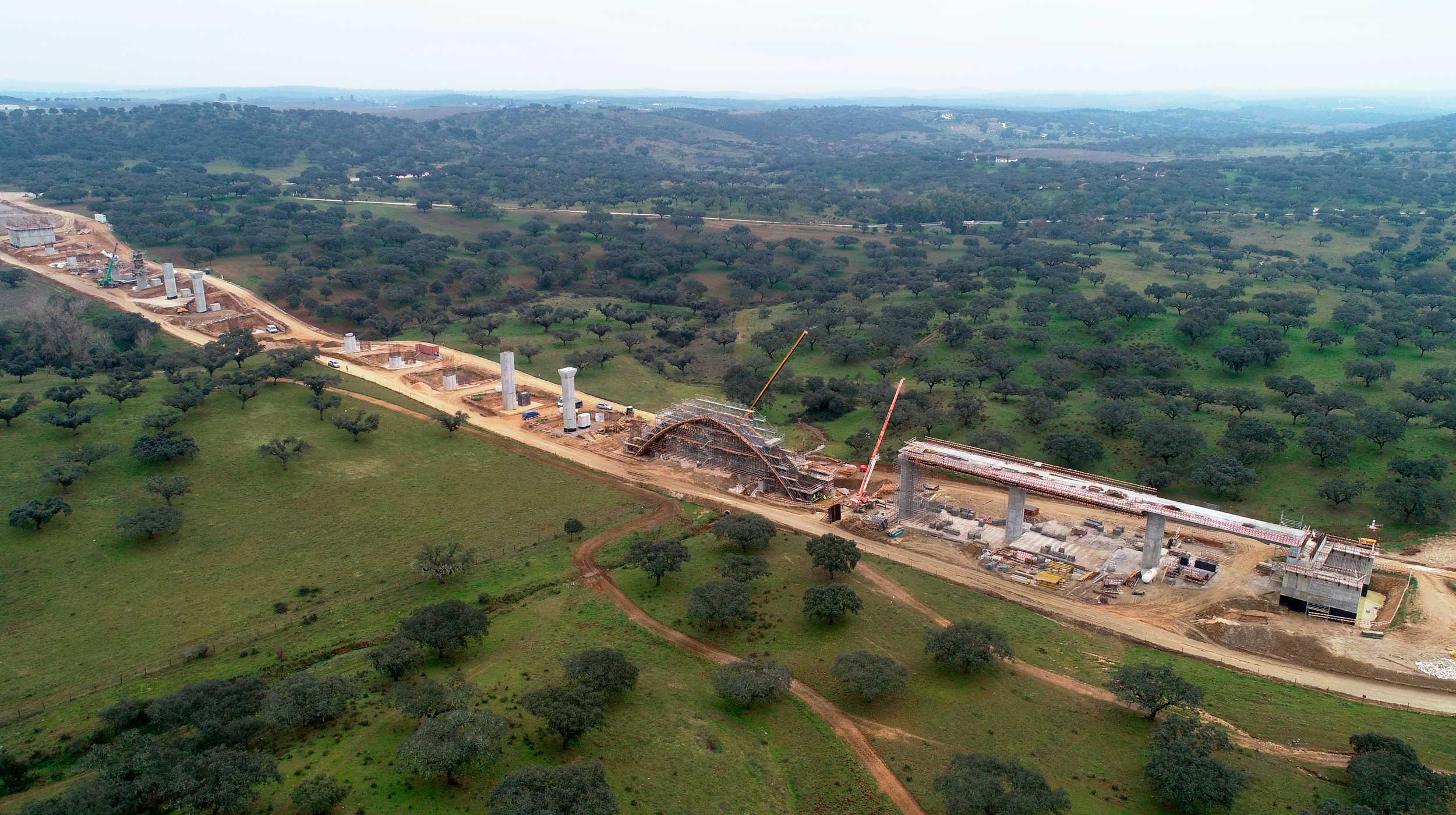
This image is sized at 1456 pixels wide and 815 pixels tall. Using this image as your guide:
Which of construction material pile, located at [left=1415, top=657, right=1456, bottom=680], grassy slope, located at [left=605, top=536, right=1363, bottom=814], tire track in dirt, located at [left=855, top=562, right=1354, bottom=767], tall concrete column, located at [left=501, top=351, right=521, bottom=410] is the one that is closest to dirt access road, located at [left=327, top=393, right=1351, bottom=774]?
tire track in dirt, located at [left=855, top=562, right=1354, bottom=767]

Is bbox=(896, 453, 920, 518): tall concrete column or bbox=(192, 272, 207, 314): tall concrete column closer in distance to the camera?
bbox=(896, 453, 920, 518): tall concrete column

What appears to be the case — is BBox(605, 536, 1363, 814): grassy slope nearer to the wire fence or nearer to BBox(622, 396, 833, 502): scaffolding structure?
BBox(622, 396, 833, 502): scaffolding structure

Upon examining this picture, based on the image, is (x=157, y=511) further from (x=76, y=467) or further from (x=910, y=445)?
(x=910, y=445)

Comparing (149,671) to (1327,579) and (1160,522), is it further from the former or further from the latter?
(1327,579)

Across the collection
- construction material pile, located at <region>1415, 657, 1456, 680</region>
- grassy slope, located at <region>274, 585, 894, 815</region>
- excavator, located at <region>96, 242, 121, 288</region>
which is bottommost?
construction material pile, located at <region>1415, 657, 1456, 680</region>

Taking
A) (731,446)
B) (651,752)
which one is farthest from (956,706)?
(731,446)

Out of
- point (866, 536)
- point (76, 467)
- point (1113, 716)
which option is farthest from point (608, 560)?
point (76, 467)
